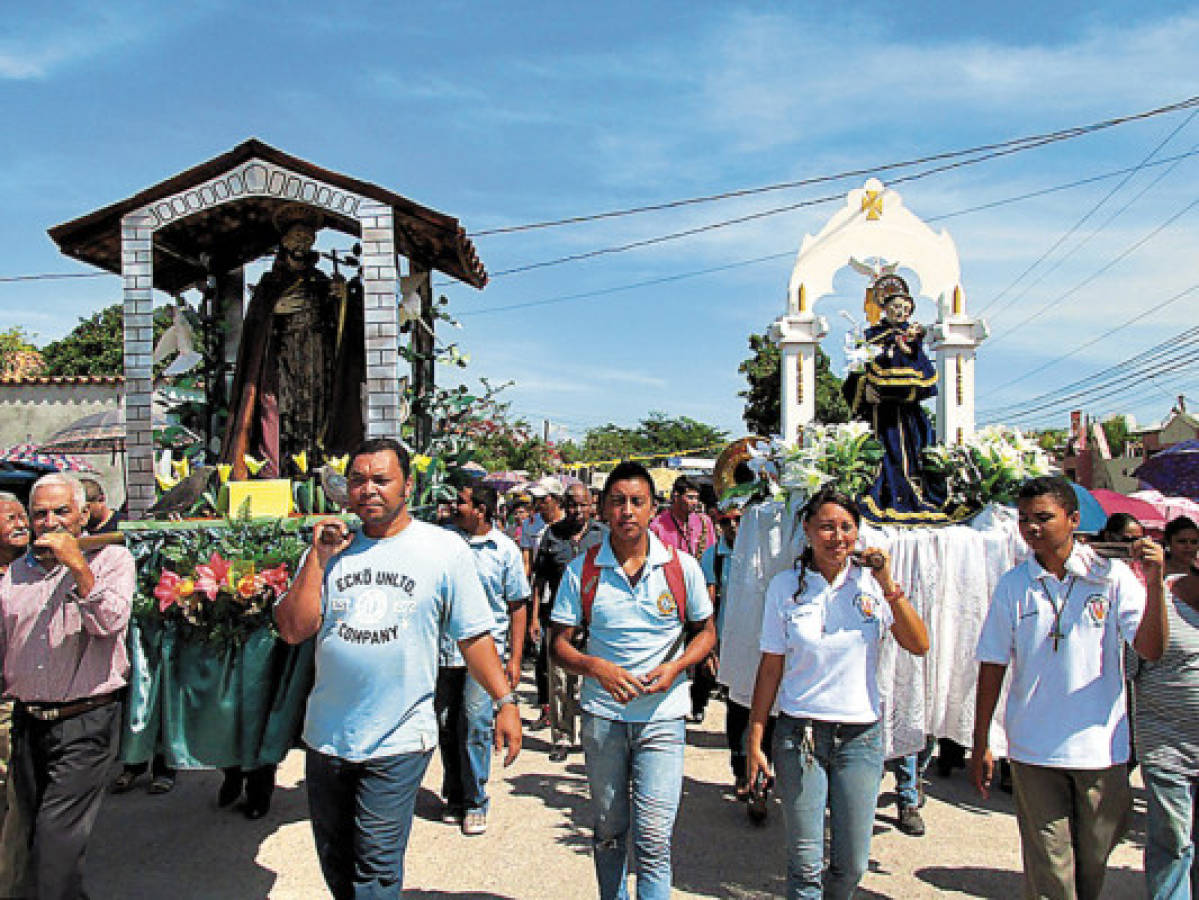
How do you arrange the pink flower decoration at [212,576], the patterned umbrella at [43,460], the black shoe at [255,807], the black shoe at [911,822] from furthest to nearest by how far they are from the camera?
1. the patterned umbrella at [43,460]
2. the black shoe at [255,807]
3. the black shoe at [911,822]
4. the pink flower decoration at [212,576]

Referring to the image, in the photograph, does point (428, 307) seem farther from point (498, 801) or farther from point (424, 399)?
point (498, 801)

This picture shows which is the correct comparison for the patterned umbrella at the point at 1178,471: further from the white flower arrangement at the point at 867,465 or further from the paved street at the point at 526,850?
the paved street at the point at 526,850

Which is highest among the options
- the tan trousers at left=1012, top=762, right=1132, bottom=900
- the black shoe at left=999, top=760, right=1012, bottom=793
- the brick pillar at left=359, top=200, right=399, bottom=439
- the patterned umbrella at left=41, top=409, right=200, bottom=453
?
the brick pillar at left=359, top=200, right=399, bottom=439

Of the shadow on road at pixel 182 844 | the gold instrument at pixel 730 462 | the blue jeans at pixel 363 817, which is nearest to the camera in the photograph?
the blue jeans at pixel 363 817

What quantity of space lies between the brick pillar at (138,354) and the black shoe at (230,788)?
173cm

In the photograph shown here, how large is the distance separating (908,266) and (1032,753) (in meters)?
5.26

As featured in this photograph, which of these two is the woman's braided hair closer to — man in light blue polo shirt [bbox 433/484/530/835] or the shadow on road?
man in light blue polo shirt [bbox 433/484/530/835]

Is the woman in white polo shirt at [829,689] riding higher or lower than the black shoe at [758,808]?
higher

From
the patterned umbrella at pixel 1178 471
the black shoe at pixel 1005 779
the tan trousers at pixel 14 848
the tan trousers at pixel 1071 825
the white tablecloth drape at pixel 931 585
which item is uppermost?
the patterned umbrella at pixel 1178 471

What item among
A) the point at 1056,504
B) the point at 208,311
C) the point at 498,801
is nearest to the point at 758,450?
the point at 1056,504

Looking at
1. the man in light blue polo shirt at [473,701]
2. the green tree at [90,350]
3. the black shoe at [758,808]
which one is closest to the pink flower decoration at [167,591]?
the man in light blue polo shirt at [473,701]

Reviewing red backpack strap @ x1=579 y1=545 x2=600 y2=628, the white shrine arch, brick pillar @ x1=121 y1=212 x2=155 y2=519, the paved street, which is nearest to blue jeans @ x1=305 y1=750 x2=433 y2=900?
red backpack strap @ x1=579 y1=545 x2=600 y2=628

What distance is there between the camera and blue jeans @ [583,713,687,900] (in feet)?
12.3

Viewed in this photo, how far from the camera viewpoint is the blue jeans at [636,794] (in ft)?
12.3
